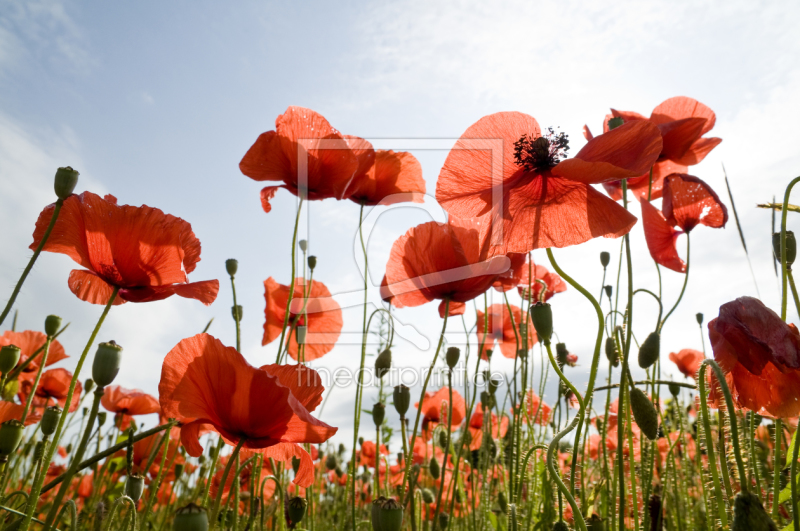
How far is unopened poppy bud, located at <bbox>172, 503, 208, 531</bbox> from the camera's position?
84 centimetres

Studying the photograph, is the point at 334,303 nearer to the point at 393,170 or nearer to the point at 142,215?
the point at 393,170

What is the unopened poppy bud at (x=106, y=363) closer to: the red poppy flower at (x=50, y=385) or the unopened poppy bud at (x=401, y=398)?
the unopened poppy bud at (x=401, y=398)

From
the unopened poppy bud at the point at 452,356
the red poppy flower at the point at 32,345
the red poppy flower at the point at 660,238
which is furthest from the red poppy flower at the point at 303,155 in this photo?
the red poppy flower at the point at 32,345

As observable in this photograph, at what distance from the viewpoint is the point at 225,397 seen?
1152 millimetres

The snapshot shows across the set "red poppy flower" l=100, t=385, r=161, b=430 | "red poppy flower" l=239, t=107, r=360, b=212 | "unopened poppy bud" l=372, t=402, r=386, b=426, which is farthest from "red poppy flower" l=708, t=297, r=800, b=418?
"red poppy flower" l=100, t=385, r=161, b=430

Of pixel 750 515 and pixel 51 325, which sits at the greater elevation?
pixel 51 325

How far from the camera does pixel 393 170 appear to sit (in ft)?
7.13

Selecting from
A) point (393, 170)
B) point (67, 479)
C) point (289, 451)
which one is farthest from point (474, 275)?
point (67, 479)

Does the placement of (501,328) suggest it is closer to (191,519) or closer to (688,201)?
(688,201)

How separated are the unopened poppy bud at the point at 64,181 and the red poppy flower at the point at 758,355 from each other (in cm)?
135

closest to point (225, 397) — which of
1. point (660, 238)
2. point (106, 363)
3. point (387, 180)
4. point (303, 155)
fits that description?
point (106, 363)

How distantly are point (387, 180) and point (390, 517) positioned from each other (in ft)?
4.65

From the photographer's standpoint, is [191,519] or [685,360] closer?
[191,519]

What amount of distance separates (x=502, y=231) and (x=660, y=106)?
3.57ft
